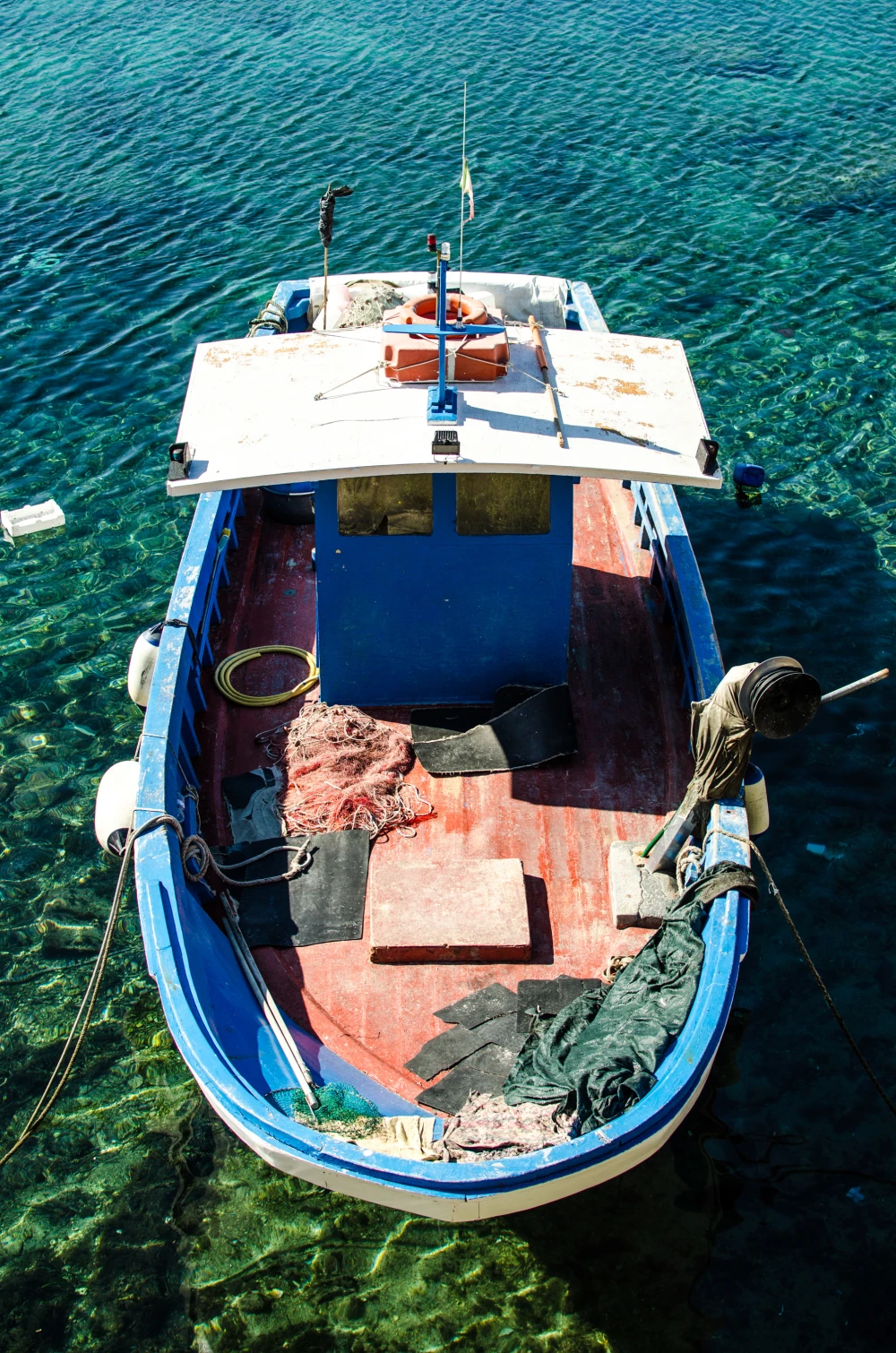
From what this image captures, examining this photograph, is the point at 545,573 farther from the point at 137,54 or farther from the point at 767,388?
the point at 137,54

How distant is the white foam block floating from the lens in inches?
590

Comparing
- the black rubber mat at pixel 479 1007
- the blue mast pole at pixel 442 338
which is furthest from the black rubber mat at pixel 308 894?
the blue mast pole at pixel 442 338

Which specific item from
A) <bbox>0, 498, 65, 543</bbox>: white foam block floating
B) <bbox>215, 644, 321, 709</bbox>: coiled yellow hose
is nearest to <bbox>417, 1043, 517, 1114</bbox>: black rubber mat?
<bbox>215, 644, 321, 709</bbox>: coiled yellow hose

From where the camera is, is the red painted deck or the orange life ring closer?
the red painted deck

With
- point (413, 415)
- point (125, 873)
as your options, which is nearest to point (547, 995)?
point (125, 873)

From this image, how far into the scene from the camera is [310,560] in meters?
11.6

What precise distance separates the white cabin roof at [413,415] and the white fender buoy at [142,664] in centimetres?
230

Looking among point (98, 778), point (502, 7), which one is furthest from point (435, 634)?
point (502, 7)

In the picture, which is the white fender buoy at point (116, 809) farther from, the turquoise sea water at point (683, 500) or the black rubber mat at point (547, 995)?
the black rubber mat at point (547, 995)

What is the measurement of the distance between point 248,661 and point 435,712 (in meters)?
1.94

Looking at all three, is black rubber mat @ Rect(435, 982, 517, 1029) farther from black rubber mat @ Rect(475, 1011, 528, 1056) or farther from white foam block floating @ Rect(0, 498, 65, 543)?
white foam block floating @ Rect(0, 498, 65, 543)

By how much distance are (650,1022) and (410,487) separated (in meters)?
4.24

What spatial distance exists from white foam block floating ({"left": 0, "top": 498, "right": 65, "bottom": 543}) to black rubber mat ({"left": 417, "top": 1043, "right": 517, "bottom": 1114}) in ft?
35.1

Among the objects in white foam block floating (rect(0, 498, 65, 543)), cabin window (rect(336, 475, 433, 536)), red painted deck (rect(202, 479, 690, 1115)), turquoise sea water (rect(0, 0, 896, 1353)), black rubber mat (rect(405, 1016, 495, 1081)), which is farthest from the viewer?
white foam block floating (rect(0, 498, 65, 543))
